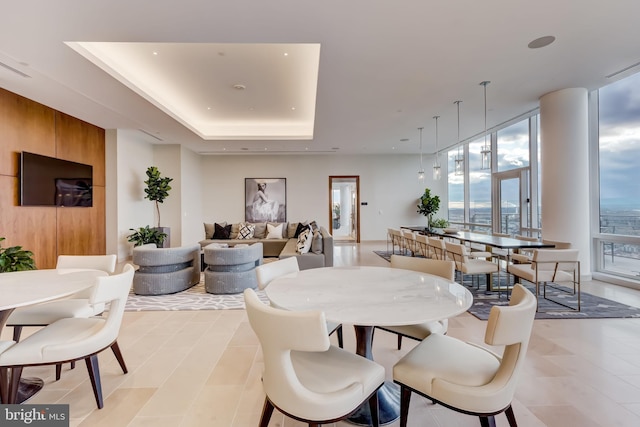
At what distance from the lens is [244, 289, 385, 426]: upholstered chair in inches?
42.2

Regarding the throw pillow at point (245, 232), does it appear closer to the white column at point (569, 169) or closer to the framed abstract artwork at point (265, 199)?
the framed abstract artwork at point (265, 199)

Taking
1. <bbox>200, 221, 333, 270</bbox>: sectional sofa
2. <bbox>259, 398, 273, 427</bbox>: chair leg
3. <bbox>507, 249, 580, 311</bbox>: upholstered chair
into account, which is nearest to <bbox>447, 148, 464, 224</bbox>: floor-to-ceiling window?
<bbox>200, 221, 333, 270</bbox>: sectional sofa

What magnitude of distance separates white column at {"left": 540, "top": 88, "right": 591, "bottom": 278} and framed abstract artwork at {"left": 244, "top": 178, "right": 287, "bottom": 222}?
721cm

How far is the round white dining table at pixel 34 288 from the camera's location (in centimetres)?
158

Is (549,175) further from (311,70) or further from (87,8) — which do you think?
(87,8)

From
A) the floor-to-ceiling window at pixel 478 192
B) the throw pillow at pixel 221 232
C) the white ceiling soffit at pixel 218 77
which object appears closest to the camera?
the white ceiling soffit at pixel 218 77

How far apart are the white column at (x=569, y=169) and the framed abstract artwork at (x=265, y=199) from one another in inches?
284

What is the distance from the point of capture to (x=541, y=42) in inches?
126

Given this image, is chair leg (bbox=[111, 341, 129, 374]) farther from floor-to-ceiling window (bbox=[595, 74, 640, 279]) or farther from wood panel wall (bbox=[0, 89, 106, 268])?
floor-to-ceiling window (bbox=[595, 74, 640, 279])

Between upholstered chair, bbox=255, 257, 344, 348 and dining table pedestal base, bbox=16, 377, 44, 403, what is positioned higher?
upholstered chair, bbox=255, 257, 344, 348

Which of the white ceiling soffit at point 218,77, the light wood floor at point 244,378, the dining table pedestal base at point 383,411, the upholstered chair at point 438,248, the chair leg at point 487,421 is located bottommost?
the light wood floor at point 244,378

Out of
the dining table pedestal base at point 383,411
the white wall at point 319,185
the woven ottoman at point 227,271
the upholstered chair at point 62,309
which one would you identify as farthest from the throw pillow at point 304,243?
the white wall at point 319,185

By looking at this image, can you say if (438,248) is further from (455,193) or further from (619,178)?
(455,193)

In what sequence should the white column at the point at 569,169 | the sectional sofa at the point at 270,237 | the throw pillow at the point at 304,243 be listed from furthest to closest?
the sectional sofa at the point at 270,237 < the throw pillow at the point at 304,243 < the white column at the point at 569,169
